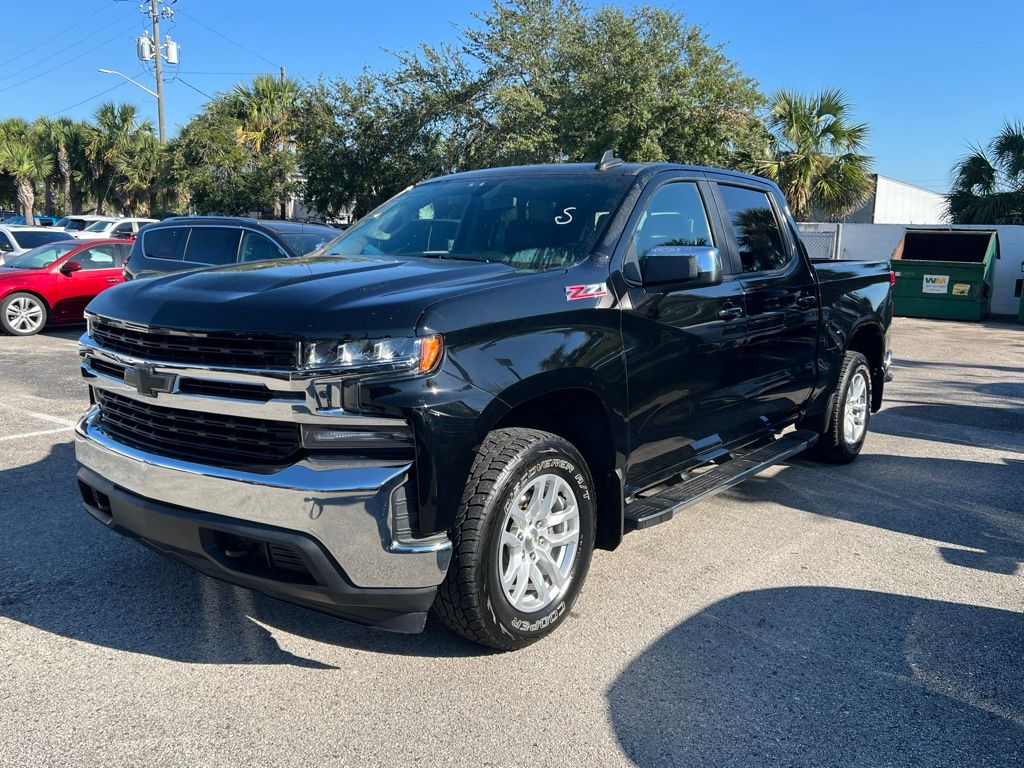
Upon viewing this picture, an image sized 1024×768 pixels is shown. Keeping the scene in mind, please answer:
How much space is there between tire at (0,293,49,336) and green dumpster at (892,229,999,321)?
16.2 m

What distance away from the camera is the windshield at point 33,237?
1780 centimetres

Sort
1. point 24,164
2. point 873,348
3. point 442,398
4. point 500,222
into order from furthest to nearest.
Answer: point 24,164 < point 873,348 < point 500,222 < point 442,398

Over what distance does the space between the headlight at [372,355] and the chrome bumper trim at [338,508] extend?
328 millimetres

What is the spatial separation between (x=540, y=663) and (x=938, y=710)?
143cm

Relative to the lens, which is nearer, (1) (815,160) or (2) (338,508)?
(2) (338,508)

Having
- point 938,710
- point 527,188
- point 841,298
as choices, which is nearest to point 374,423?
point 527,188

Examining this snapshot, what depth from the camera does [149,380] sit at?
10.1 feet

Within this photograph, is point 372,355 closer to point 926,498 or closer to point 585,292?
point 585,292

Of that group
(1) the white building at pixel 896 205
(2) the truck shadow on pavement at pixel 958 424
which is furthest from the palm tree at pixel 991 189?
(2) the truck shadow on pavement at pixel 958 424

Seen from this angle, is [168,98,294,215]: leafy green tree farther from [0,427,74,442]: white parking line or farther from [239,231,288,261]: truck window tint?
[0,427,74,442]: white parking line

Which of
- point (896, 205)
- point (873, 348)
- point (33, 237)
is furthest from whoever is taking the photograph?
point (896, 205)

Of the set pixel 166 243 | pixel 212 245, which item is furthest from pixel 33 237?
pixel 212 245

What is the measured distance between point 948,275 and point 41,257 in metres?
17.2

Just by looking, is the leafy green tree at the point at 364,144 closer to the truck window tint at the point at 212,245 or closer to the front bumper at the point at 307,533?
the truck window tint at the point at 212,245
